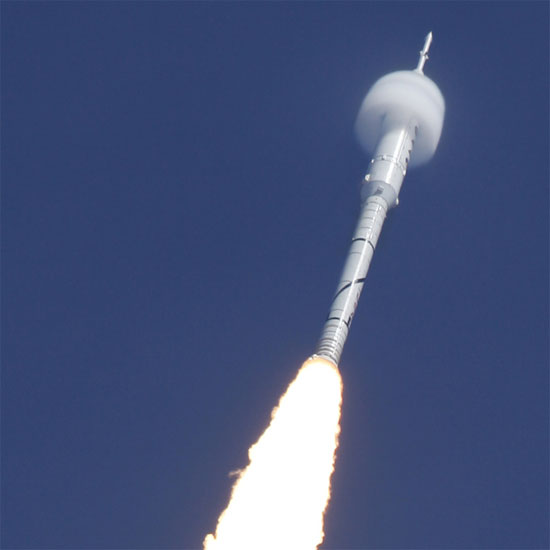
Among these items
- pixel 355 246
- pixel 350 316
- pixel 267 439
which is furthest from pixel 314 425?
pixel 355 246

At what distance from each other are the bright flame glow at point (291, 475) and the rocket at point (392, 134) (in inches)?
528

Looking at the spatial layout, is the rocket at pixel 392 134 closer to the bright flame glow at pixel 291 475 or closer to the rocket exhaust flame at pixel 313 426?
the rocket exhaust flame at pixel 313 426

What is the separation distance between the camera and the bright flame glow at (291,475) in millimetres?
79750

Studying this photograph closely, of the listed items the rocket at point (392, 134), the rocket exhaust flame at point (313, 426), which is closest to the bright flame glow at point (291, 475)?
the rocket exhaust flame at point (313, 426)

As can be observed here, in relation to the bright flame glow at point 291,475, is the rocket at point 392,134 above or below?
above

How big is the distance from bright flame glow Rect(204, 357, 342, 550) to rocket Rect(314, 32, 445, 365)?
13.4 m

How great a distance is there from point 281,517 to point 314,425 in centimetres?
706

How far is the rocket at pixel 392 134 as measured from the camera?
316ft

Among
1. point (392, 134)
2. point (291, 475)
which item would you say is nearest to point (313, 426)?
point (291, 475)

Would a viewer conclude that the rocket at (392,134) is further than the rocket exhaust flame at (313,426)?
Yes

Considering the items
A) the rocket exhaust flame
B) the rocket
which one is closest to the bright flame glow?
the rocket exhaust flame

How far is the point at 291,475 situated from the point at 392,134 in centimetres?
2928

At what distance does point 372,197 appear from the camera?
96.9 metres

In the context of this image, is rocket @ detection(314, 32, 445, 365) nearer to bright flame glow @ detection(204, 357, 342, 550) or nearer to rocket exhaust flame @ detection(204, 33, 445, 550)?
rocket exhaust flame @ detection(204, 33, 445, 550)
